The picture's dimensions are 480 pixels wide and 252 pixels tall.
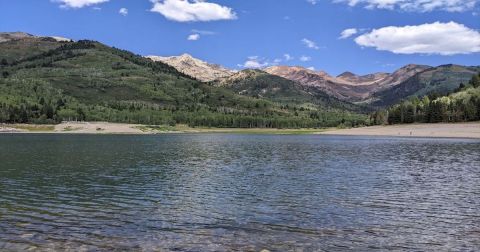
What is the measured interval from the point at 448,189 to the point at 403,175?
13.5 m

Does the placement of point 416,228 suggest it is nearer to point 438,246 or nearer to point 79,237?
point 438,246

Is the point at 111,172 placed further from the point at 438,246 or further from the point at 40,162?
the point at 438,246

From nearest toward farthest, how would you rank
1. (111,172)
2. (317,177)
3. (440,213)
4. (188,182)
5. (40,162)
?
(440,213)
(188,182)
(317,177)
(111,172)
(40,162)

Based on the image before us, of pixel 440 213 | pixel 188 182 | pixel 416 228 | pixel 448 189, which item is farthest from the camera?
pixel 188 182

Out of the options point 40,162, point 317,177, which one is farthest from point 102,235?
point 40,162

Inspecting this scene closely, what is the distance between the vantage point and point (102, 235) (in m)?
28.4

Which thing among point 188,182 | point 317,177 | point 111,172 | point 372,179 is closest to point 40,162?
point 111,172

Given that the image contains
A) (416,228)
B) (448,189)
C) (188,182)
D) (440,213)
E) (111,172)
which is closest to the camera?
(416,228)

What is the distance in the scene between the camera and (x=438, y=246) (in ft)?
86.4

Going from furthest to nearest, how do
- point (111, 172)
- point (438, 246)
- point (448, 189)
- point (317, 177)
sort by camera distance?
point (111, 172) < point (317, 177) < point (448, 189) < point (438, 246)

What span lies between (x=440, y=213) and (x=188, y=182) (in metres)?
28.9

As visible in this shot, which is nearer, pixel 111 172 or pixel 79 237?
pixel 79 237

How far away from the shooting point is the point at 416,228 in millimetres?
30953

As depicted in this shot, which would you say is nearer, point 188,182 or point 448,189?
point 448,189
